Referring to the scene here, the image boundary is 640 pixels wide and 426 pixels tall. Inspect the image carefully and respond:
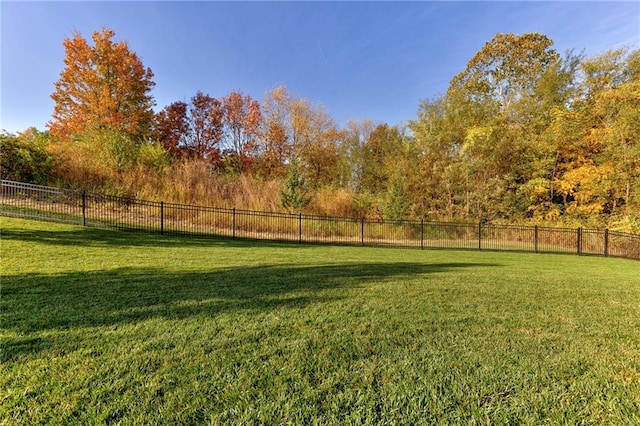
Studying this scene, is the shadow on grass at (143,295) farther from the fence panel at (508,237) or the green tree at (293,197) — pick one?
the fence panel at (508,237)

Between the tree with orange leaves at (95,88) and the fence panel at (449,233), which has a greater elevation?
the tree with orange leaves at (95,88)

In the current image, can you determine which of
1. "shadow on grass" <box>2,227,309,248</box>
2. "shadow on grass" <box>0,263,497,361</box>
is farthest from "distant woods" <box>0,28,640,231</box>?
"shadow on grass" <box>0,263,497,361</box>

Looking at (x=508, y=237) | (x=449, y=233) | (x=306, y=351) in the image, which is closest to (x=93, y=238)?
(x=306, y=351)

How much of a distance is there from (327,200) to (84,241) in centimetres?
1289

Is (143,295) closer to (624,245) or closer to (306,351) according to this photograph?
(306,351)

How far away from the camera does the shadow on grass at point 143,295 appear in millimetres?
3021

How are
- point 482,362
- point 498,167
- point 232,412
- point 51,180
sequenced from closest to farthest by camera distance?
1. point 232,412
2. point 482,362
3. point 51,180
4. point 498,167

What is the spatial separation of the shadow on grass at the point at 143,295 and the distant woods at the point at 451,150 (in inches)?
443

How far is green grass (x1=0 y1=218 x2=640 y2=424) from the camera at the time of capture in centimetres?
180

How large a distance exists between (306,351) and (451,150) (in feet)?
73.8

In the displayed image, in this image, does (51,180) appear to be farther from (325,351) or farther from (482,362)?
(482,362)

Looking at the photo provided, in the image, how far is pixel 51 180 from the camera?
1485 cm

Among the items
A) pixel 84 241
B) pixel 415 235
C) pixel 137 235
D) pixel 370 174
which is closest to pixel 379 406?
pixel 84 241

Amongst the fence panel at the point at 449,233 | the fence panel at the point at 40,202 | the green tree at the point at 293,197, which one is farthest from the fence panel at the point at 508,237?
the fence panel at the point at 40,202
